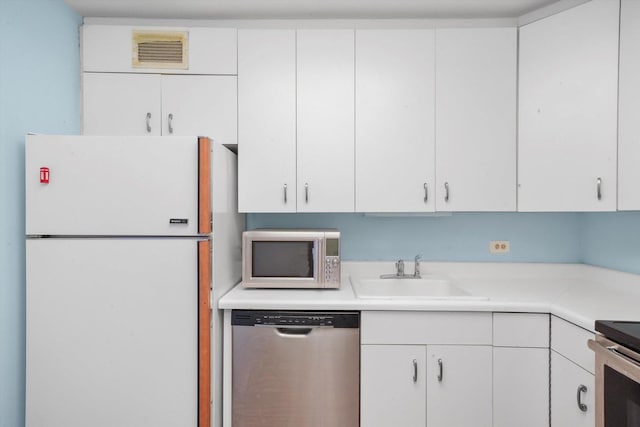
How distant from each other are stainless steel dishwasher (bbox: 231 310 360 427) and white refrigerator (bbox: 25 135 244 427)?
0.20 metres

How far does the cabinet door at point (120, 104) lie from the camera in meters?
1.90

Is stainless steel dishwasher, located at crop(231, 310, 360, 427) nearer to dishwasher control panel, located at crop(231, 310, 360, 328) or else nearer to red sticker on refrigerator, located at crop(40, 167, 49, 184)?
dishwasher control panel, located at crop(231, 310, 360, 328)

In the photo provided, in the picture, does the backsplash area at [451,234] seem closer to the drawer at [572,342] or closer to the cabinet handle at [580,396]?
the drawer at [572,342]

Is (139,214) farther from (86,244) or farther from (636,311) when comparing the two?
(636,311)

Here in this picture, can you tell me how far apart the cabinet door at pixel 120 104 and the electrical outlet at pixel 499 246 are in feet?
7.10

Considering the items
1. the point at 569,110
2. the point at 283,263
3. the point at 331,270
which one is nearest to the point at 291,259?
the point at 283,263

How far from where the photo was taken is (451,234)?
2.27m

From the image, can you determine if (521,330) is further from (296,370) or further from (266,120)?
(266,120)

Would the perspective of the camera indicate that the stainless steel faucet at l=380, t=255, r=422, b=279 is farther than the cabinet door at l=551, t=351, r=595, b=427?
Yes

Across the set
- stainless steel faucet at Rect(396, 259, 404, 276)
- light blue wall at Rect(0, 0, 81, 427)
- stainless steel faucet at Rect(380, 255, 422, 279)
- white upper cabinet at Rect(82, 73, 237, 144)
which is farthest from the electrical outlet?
light blue wall at Rect(0, 0, 81, 427)

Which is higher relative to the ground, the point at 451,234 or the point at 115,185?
the point at 115,185

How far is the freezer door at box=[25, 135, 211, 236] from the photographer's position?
1.51 m

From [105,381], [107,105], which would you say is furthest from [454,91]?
[105,381]

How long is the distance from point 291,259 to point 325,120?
2.60ft
